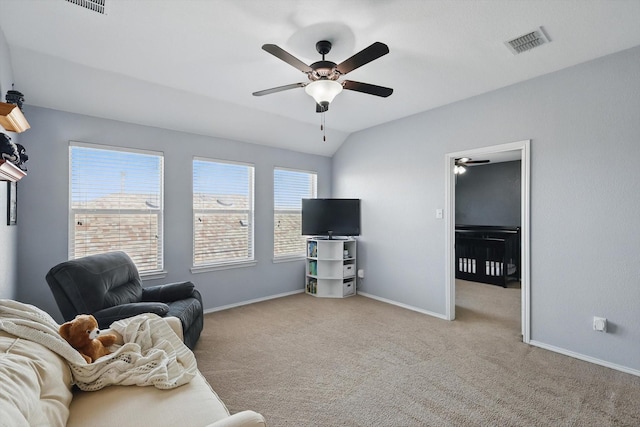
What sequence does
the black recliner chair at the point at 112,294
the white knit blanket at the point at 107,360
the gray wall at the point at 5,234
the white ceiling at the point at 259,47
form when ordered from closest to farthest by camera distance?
the white knit blanket at the point at 107,360 → the white ceiling at the point at 259,47 → the gray wall at the point at 5,234 → the black recliner chair at the point at 112,294

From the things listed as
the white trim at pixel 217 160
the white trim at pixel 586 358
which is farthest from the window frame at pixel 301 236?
the white trim at pixel 586 358

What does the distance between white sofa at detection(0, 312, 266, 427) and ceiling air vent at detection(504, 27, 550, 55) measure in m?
2.98

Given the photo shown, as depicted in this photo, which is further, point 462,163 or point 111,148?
point 462,163

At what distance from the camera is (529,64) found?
279 cm

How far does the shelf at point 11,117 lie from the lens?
1.66 m

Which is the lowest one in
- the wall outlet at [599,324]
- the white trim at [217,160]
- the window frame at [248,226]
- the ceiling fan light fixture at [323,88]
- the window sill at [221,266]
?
the wall outlet at [599,324]

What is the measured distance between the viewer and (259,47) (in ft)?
8.20

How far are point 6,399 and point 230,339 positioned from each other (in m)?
2.40

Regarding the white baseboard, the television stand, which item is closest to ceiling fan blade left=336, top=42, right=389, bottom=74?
the television stand

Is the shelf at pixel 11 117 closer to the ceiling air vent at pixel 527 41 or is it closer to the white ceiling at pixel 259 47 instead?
the white ceiling at pixel 259 47

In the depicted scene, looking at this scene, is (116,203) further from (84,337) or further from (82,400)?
(82,400)

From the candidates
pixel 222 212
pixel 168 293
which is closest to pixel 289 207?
pixel 222 212

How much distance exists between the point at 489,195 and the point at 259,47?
582cm

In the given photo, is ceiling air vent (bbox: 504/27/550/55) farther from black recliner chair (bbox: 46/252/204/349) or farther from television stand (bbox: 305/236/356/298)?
black recliner chair (bbox: 46/252/204/349)
